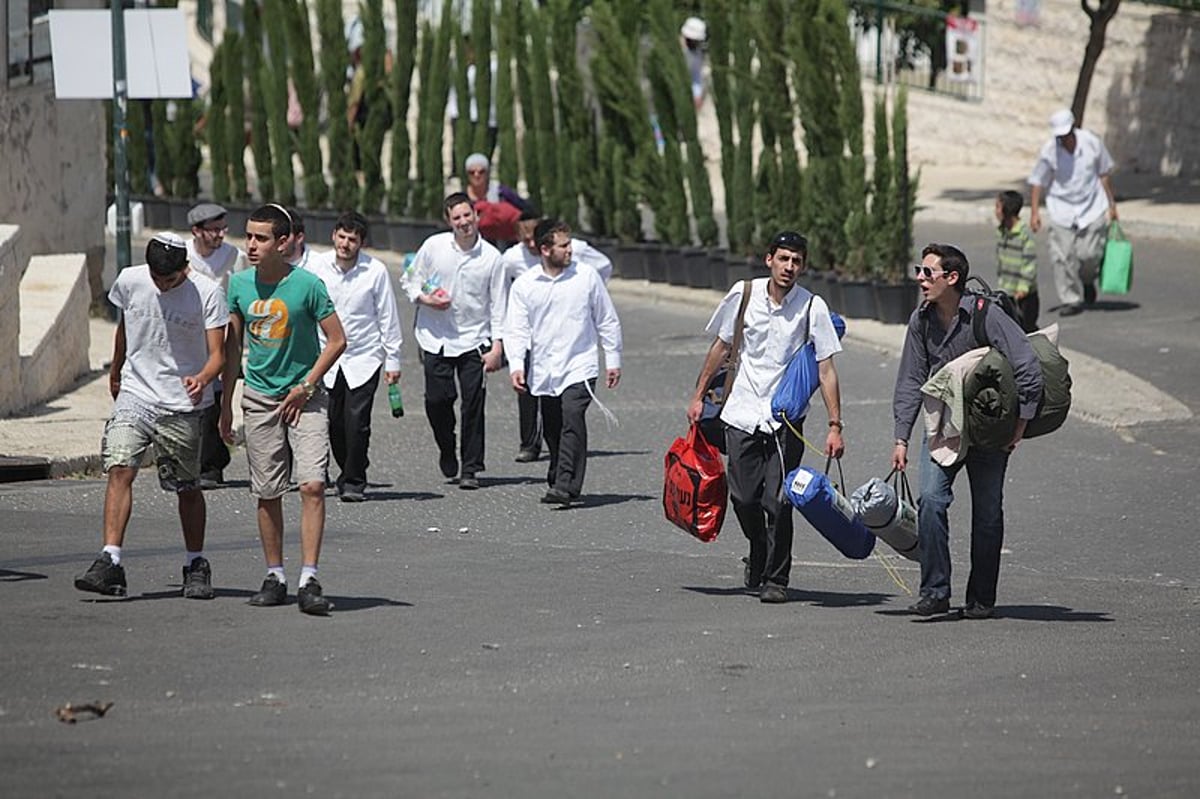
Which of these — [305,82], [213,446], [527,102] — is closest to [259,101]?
[305,82]

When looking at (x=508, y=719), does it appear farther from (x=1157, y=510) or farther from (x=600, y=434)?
(x=600, y=434)

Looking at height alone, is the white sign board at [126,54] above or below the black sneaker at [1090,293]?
above

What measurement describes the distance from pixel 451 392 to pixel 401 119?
47.5 feet

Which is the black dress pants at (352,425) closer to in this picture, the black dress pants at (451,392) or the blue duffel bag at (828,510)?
the black dress pants at (451,392)

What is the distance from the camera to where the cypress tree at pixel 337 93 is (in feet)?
93.7

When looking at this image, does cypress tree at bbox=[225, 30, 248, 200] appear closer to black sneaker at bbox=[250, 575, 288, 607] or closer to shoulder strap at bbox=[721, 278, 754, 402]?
shoulder strap at bbox=[721, 278, 754, 402]

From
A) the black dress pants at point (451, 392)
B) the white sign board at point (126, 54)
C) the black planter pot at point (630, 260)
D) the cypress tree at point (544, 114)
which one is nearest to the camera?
the black dress pants at point (451, 392)

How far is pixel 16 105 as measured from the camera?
19.8 metres

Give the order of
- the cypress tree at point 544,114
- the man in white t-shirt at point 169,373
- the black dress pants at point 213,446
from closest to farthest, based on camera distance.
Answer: the man in white t-shirt at point 169,373 < the black dress pants at point 213,446 < the cypress tree at point 544,114

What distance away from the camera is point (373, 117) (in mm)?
28484

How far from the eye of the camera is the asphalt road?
7148mm

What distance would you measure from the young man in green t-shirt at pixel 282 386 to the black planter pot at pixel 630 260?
51.2ft

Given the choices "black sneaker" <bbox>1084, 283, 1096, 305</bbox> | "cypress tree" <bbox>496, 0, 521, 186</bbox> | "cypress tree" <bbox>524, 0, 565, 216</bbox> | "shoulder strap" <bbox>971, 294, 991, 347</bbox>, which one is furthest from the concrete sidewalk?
"shoulder strap" <bbox>971, 294, 991, 347</bbox>

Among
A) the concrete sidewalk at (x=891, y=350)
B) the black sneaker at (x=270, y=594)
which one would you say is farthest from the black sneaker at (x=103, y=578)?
the concrete sidewalk at (x=891, y=350)
